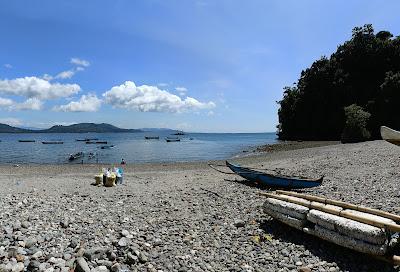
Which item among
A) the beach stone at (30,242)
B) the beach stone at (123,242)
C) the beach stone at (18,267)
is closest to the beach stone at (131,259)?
the beach stone at (123,242)

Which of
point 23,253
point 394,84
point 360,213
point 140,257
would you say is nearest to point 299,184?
point 360,213

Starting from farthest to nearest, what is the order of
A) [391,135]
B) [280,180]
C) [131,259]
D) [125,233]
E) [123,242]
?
1. [280,180]
2. [125,233]
3. [123,242]
4. [131,259]
5. [391,135]

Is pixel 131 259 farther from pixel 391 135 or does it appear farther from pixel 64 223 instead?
pixel 391 135

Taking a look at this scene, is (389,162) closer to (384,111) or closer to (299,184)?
(299,184)

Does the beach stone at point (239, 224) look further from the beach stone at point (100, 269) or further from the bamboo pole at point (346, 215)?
the beach stone at point (100, 269)

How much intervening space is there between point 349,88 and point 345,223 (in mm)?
65232

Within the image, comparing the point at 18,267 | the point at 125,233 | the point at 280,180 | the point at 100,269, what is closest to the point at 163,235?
the point at 125,233

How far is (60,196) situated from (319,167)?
17.9m

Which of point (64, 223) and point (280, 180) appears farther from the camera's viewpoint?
point (280, 180)

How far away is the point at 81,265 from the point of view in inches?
336

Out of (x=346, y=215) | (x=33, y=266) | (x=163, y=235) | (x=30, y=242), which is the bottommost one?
(x=33, y=266)

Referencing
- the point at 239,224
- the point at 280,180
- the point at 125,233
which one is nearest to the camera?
the point at 125,233

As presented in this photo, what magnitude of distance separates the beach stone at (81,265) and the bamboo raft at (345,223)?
6.03 meters

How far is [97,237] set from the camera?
33.8ft
